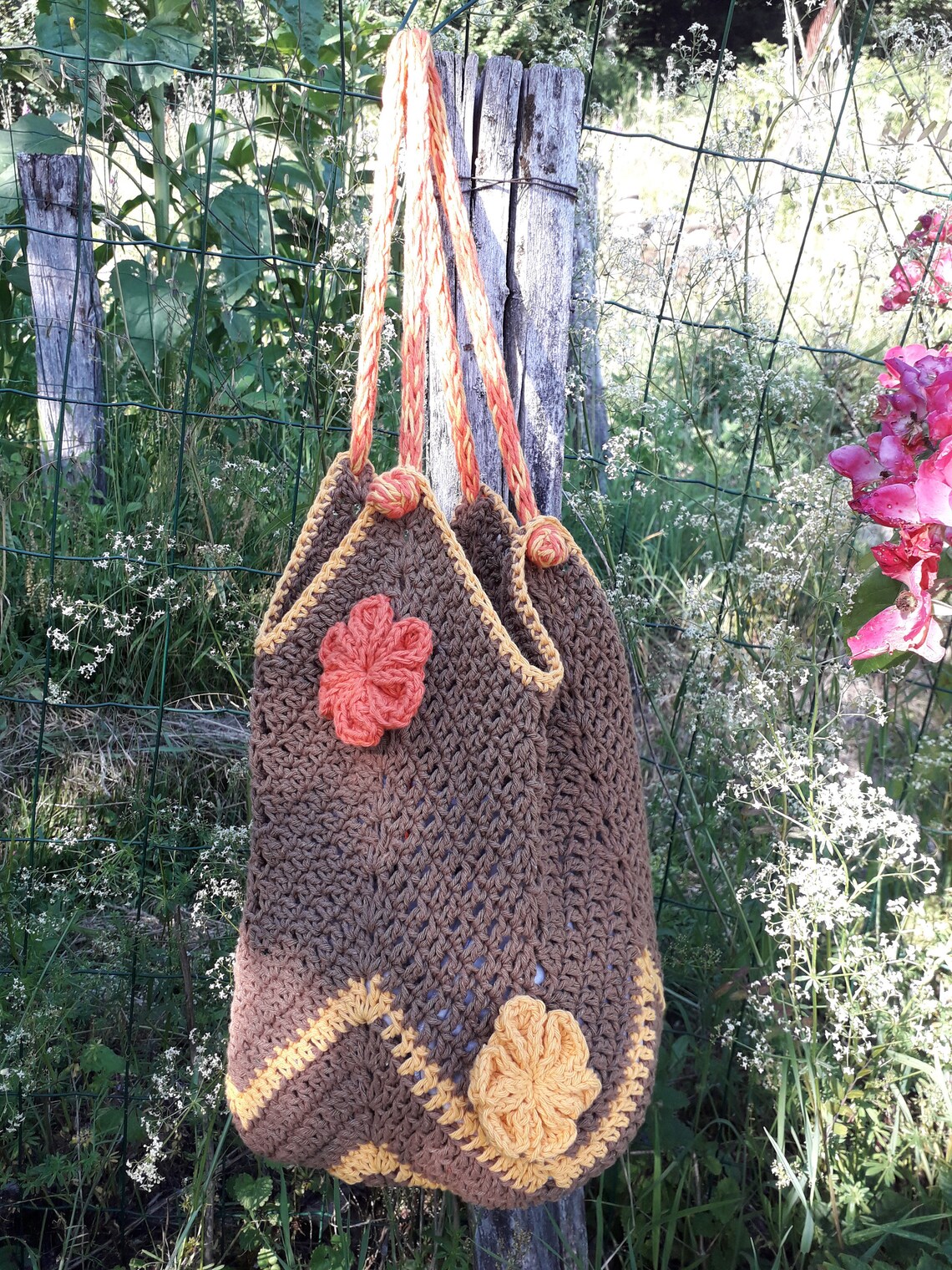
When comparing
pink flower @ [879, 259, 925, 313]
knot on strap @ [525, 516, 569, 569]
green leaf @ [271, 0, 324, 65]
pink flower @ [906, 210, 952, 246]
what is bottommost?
knot on strap @ [525, 516, 569, 569]

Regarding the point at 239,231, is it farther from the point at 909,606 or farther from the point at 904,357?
the point at 909,606

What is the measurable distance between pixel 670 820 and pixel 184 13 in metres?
2.74

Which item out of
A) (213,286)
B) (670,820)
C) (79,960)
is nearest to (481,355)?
(670,820)

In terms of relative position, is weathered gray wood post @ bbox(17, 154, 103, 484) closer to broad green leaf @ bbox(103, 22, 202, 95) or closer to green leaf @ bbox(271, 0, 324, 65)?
broad green leaf @ bbox(103, 22, 202, 95)

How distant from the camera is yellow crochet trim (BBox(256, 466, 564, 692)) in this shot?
1.28 meters

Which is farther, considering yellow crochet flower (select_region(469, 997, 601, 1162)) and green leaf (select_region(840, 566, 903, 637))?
green leaf (select_region(840, 566, 903, 637))

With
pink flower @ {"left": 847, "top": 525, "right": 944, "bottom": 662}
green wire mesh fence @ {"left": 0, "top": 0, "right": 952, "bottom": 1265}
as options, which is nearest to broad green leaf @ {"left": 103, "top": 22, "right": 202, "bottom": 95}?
green wire mesh fence @ {"left": 0, "top": 0, "right": 952, "bottom": 1265}

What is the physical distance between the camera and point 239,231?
3021 millimetres

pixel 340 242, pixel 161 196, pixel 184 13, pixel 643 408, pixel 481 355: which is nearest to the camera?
pixel 481 355

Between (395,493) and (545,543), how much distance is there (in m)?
0.21

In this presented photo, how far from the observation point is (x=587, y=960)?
1.32 m

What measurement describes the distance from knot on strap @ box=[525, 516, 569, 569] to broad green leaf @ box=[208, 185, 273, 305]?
5.86 ft

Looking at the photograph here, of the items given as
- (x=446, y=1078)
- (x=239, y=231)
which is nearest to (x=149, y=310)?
(x=239, y=231)

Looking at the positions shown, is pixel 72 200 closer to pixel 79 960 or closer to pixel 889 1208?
pixel 79 960
